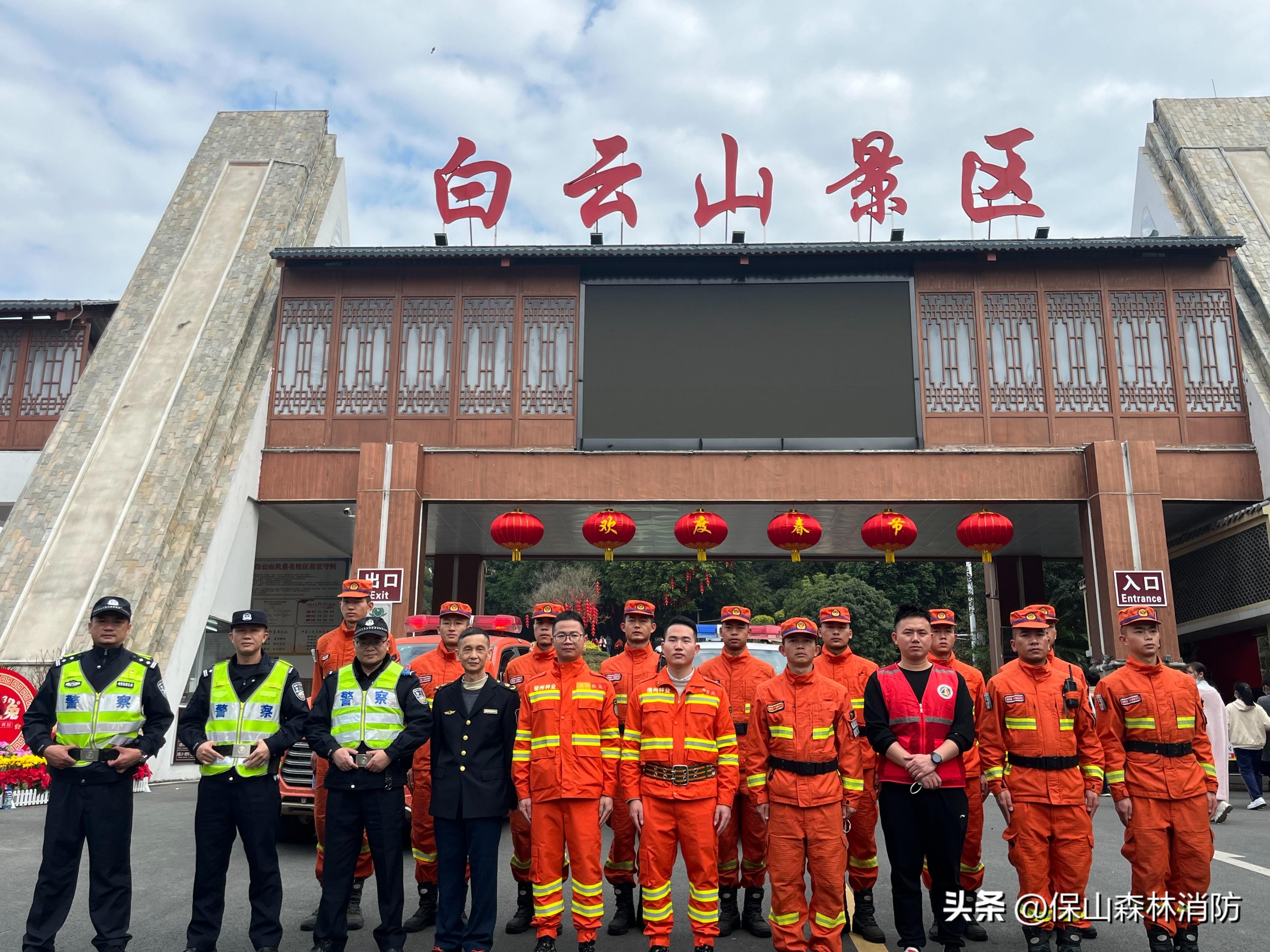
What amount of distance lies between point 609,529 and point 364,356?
5.53 metres

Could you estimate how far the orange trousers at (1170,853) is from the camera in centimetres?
548

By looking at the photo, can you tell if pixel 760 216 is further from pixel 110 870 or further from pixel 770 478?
pixel 110 870

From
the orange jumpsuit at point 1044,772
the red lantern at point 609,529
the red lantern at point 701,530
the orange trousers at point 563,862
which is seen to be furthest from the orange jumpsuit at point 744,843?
the red lantern at point 609,529

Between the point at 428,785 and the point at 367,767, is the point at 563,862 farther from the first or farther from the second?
the point at 428,785

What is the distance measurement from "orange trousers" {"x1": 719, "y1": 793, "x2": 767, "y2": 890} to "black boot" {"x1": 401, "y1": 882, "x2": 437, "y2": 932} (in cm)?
194

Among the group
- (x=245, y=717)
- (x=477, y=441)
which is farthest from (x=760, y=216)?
(x=245, y=717)

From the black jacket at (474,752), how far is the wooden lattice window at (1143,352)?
43.3 feet

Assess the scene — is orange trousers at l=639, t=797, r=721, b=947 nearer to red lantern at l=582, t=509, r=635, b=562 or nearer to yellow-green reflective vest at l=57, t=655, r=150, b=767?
yellow-green reflective vest at l=57, t=655, r=150, b=767

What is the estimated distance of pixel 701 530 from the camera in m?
13.8

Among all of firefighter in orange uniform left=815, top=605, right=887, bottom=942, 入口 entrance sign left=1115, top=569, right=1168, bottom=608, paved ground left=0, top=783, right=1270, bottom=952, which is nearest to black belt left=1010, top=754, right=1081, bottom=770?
firefighter in orange uniform left=815, top=605, right=887, bottom=942

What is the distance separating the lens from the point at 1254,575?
50.1 feet

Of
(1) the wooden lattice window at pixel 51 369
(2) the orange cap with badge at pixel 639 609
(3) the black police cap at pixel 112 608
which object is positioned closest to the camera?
(3) the black police cap at pixel 112 608

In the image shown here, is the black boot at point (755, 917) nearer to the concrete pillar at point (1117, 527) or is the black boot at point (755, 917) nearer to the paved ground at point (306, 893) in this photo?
the paved ground at point (306, 893)

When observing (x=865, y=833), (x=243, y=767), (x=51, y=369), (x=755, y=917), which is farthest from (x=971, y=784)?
(x=51, y=369)
